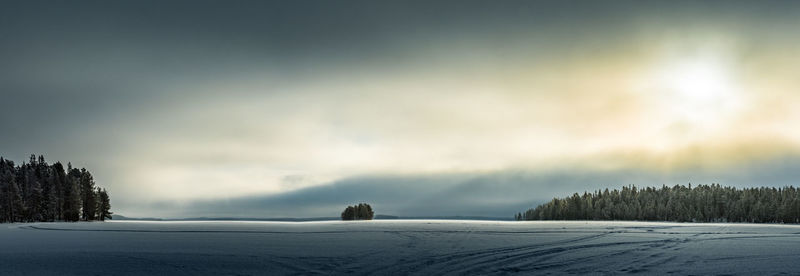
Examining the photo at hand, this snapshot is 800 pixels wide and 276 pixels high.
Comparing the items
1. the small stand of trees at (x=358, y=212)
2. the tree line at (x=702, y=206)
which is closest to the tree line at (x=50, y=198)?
the small stand of trees at (x=358, y=212)

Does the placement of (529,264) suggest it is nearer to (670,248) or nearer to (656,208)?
(670,248)

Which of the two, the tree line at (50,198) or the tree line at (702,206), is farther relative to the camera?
the tree line at (702,206)

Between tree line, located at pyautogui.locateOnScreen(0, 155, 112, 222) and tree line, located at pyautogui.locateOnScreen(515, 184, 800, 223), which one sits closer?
tree line, located at pyautogui.locateOnScreen(0, 155, 112, 222)

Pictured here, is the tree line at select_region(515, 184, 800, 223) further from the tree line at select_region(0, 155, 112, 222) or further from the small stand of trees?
the tree line at select_region(0, 155, 112, 222)

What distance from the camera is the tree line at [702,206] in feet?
543

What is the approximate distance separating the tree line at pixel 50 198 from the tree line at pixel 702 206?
15726 cm

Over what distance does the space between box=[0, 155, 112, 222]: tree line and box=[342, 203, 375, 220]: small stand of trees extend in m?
73.0

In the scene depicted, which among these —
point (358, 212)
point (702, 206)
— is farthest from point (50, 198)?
point (702, 206)

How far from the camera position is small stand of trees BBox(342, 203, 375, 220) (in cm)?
14325

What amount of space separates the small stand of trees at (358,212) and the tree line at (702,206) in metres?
85.4

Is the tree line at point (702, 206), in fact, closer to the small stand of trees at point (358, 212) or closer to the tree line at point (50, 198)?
the small stand of trees at point (358, 212)

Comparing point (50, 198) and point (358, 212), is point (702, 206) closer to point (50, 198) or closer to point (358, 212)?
point (358, 212)

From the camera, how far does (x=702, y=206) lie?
17825cm

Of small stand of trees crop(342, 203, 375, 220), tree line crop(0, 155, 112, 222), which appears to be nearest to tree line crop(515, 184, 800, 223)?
small stand of trees crop(342, 203, 375, 220)
